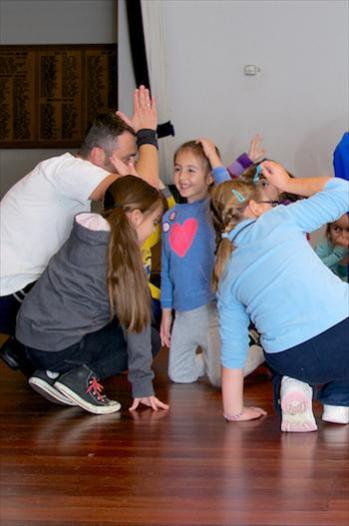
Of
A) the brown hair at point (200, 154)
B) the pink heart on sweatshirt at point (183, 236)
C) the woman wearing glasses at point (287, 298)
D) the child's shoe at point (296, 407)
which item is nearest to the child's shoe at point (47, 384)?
the woman wearing glasses at point (287, 298)

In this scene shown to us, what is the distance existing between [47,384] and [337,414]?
2.78ft

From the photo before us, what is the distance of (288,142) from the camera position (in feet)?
18.0

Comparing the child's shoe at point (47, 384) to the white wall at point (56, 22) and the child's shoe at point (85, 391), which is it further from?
the white wall at point (56, 22)

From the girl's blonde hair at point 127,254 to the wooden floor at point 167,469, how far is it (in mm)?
295

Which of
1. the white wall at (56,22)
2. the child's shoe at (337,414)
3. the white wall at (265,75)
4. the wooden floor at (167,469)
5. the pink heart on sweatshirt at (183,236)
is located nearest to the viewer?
the wooden floor at (167,469)

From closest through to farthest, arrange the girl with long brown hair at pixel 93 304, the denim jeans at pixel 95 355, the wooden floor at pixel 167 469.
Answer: the wooden floor at pixel 167 469 < the girl with long brown hair at pixel 93 304 < the denim jeans at pixel 95 355

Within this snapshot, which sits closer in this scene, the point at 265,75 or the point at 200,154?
the point at 200,154

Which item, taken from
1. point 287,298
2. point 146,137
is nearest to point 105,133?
point 146,137

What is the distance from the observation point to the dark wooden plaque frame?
22.4 ft

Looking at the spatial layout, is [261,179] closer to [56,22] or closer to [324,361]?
[324,361]

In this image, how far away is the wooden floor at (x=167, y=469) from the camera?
1856mm

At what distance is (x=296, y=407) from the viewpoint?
257cm

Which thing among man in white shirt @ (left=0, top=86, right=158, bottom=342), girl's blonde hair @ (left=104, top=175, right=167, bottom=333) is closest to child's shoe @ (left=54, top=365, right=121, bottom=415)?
girl's blonde hair @ (left=104, top=175, right=167, bottom=333)

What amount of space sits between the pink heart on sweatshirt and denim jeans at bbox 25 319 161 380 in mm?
523
